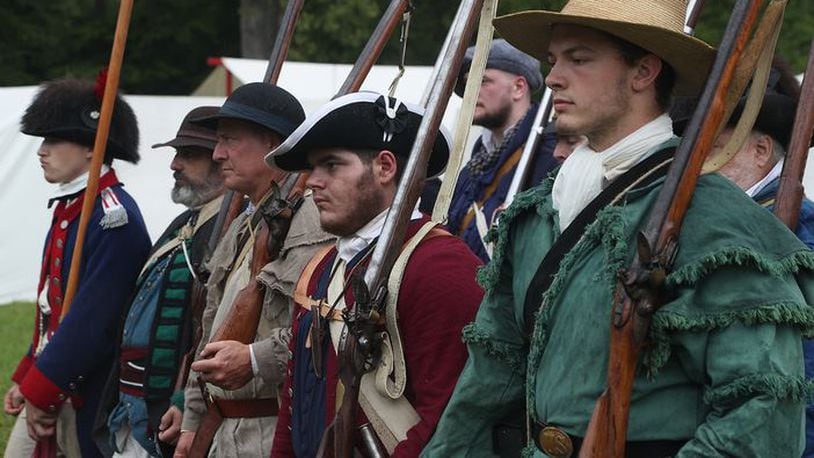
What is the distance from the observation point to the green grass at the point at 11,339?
897 centimetres

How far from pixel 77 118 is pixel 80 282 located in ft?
2.62

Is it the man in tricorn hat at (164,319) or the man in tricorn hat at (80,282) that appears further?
the man in tricorn hat at (80,282)

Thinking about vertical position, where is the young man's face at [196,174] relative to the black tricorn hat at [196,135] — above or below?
below

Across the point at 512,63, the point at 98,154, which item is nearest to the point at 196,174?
the point at 98,154

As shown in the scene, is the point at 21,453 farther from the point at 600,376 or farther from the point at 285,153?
the point at 600,376

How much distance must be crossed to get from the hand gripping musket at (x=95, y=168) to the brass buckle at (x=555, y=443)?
3317 millimetres

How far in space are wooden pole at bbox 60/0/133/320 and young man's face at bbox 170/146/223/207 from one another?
324 millimetres

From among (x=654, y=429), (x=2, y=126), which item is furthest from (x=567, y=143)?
(x=2, y=126)

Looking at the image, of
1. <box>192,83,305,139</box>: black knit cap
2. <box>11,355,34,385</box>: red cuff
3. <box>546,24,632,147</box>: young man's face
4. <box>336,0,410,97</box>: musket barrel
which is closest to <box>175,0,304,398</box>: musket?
<box>192,83,305,139</box>: black knit cap

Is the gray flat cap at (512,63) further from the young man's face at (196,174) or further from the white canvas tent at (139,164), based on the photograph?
the white canvas tent at (139,164)

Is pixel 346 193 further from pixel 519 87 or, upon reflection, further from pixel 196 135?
pixel 519 87

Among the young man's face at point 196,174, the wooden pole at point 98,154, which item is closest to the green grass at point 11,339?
the wooden pole at point 98,154

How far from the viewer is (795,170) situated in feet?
11.9

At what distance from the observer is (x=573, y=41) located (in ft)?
9.57
